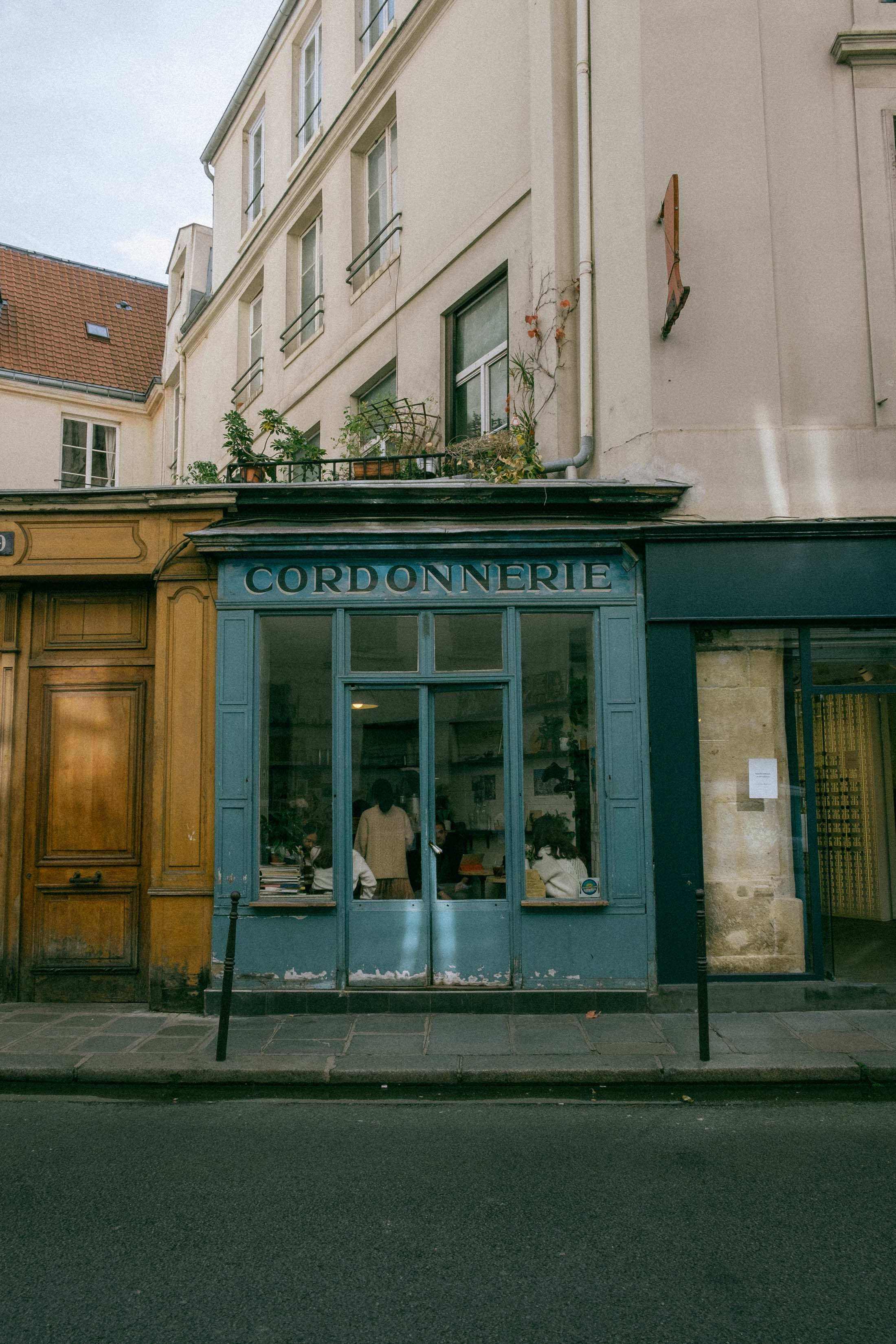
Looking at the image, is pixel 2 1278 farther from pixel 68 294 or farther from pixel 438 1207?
pixel 68 294

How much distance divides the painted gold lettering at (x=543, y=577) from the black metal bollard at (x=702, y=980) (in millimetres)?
2830

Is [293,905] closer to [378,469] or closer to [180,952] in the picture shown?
[180,952]

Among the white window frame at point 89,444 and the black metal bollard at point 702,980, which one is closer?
the black metal bollard at point 702,980

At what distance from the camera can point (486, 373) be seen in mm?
10109

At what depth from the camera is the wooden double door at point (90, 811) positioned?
8.32 meters

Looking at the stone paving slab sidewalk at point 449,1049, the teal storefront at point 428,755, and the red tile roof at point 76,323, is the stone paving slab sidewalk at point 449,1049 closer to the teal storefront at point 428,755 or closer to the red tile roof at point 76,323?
the teal storefront at point 428,755

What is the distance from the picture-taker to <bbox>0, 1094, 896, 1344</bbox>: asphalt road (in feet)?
11.2

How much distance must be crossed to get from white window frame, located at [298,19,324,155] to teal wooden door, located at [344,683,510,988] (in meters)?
9.57

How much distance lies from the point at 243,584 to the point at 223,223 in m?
11.6

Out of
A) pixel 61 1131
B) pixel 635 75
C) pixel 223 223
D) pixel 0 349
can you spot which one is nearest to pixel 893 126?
pixel 635 75

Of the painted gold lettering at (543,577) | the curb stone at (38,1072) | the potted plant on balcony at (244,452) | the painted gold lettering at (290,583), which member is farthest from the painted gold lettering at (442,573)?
the curb stone at (38,1072)

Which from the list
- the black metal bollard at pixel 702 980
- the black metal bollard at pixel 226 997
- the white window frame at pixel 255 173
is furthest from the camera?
the white window frame at pixel 255 173

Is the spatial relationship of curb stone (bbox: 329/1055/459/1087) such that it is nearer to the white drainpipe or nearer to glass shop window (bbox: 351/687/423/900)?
glass shop window (bbox: 351/687/423/900)

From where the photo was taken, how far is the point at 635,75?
8.10 meters
